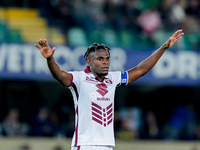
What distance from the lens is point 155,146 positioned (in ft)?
50.1

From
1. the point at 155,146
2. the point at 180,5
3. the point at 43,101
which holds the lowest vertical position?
the point at 155,146

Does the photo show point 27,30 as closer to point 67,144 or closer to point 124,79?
point 67,144

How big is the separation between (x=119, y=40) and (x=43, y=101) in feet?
10.3

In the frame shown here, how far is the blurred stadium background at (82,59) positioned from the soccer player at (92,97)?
7587 millimetres

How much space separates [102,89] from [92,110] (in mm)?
318

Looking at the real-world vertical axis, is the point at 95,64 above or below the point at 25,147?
above

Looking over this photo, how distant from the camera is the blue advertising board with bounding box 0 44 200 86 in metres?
15.1

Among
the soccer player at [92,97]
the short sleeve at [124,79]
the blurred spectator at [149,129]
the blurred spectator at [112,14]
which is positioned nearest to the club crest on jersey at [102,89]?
the soccer player at [92,97]

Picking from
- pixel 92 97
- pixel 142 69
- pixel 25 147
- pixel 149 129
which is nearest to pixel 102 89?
pixel 92 97

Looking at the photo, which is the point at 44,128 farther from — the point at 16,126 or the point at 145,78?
the point at 145,78

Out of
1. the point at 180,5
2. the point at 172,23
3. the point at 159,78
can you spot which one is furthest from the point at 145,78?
the point at 180,5

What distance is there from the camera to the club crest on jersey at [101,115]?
703 cm

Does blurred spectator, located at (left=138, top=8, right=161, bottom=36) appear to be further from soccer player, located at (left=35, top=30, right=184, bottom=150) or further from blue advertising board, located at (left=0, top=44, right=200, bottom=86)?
soccer player, located at (left=35, top=30, right=184, bottom=150)

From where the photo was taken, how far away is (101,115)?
7.05 meters
